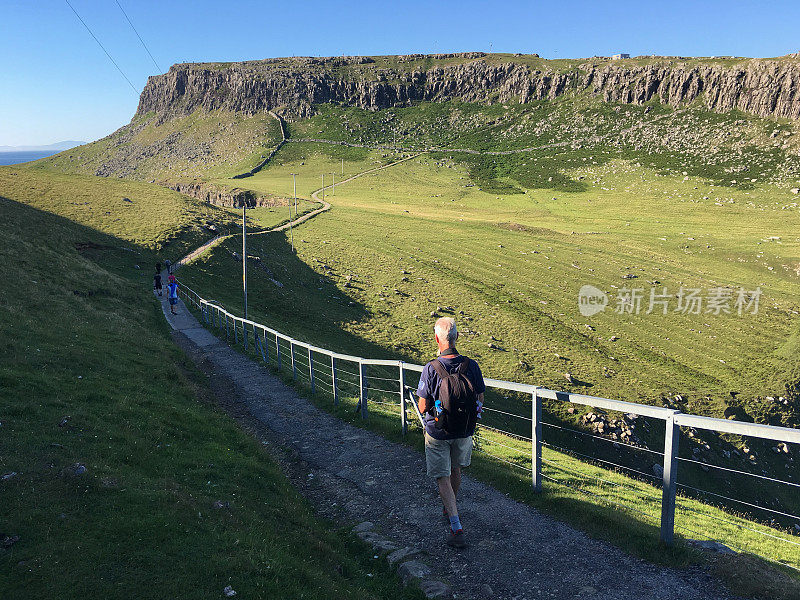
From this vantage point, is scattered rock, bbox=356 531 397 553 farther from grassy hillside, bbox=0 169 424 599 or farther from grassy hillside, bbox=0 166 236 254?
grassy hillside, bbox=0 166 236 254

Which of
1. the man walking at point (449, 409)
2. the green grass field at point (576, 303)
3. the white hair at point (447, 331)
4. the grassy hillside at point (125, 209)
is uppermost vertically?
the grassy hillside at point (125, 209)

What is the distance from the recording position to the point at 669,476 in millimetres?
6230

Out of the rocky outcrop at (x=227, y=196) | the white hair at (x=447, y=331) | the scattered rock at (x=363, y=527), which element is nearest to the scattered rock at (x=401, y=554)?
the scattered rock at (x=363, y=527)

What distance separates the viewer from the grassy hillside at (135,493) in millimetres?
5430

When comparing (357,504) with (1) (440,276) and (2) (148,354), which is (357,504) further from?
(1) (440,276)

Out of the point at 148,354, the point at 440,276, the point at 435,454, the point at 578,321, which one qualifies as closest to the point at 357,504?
the point at 435,454

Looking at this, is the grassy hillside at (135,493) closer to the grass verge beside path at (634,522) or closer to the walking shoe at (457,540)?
the walking shoe at (457,540)

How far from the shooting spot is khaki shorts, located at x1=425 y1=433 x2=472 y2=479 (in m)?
7.04

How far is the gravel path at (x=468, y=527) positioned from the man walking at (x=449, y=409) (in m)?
0.55

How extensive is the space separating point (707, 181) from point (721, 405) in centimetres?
11008

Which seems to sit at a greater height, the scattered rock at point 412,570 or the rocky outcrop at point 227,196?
the rocky outcrop at point 227,196

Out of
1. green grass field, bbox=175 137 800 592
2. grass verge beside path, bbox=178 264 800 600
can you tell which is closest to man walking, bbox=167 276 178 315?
green grass field, bbox=175 137 800 592

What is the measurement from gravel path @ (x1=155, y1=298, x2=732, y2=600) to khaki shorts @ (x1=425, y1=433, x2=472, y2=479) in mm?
1122

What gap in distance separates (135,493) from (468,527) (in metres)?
5.09
